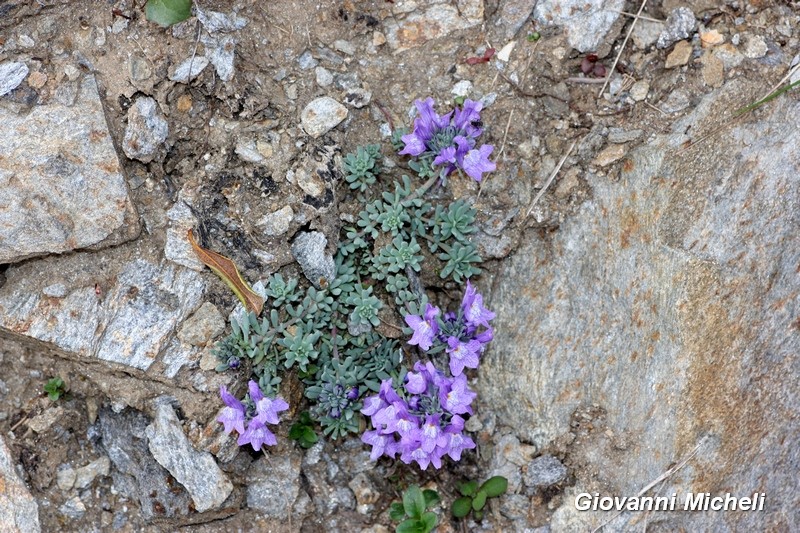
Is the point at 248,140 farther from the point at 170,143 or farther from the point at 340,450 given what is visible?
the point at 340,450

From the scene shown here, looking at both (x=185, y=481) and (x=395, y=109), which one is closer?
(x=185, y=481)

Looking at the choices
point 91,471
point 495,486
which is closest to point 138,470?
point 91,471

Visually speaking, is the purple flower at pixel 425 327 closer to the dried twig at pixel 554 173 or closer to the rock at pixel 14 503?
the dried twig at pixel 554 173

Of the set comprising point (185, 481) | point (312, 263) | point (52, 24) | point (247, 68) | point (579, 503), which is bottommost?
point (579, 503)

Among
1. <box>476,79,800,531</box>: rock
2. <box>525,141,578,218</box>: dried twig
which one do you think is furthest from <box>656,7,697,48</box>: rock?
<box>525,141,578,218</box>: dried twig

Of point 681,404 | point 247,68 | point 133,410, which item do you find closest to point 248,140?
point 247,68

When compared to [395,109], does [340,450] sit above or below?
below

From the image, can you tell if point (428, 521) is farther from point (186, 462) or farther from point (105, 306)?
point (105, 306)
